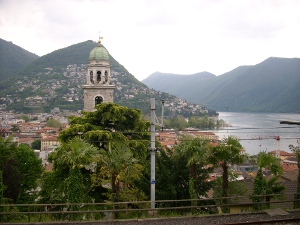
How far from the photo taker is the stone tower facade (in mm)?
21188

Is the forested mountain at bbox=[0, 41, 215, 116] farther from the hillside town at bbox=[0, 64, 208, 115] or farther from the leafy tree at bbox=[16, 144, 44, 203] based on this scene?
the leafy tree at bbox=[16, 144, 44, 203]

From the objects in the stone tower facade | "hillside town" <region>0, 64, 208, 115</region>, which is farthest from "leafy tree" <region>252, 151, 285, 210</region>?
"hillside town" <region>0, 64, 208, 115</region>

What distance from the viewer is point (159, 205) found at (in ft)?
35.4

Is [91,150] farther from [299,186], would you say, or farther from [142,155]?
[299,186]

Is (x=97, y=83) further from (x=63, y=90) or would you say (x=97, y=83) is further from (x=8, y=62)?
(x=8, y=62)

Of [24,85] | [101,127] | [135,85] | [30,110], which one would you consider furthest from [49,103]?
[101,127]

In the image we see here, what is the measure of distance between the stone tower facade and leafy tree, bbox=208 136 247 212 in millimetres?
11385

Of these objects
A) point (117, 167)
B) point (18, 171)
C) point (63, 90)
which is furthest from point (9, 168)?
point (63, 90)

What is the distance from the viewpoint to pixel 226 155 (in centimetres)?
1095

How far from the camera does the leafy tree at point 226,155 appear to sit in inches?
432

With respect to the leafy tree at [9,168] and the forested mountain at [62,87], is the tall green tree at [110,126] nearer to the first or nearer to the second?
the leafy tree at [9,168]

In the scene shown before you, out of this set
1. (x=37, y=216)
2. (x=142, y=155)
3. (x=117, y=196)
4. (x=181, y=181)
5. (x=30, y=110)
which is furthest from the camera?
(x=30, y=110)

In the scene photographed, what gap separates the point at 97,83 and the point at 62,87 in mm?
136670

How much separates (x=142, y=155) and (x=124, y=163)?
5023 millimetres
